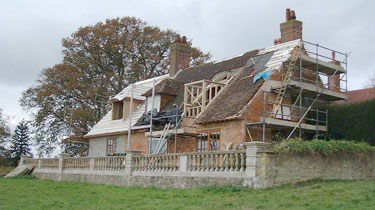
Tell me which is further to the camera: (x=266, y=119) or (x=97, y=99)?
(x=97, y=99)

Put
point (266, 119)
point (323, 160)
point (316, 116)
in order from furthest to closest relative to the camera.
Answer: point (316, 116) < point (266, 119) < point (323, 160)

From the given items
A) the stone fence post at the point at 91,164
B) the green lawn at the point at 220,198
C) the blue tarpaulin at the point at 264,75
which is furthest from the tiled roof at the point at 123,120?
the green lawn at the point at 220,198

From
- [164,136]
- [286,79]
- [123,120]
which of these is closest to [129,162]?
[164,136]

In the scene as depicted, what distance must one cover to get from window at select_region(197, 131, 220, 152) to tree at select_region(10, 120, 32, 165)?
26497 millimetres

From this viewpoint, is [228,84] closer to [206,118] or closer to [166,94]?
[206,118]

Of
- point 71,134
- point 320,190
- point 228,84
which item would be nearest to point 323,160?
point 320,190

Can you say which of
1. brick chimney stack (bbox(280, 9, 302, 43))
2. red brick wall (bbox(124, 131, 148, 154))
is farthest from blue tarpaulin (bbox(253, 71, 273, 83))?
red brick wall (bbox(124, 131, 148, 154))

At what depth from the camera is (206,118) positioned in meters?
22.8

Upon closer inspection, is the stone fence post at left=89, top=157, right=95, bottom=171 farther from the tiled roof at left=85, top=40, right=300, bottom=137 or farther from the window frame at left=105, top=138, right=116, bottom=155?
the window frame at left=105, top=138, right=116, bottom=155

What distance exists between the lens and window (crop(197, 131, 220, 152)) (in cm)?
2259

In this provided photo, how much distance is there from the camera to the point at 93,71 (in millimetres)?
39625

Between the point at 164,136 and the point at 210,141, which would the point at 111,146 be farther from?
the point at 210,141

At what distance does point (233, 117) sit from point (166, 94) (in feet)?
26.3

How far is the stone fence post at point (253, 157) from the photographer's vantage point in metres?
15.2
